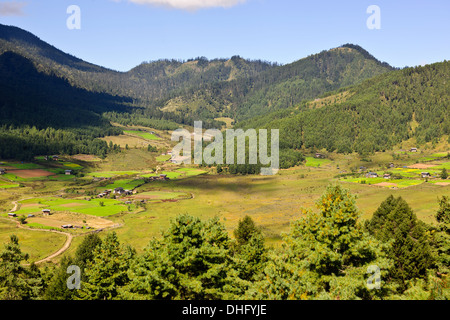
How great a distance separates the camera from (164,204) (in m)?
153

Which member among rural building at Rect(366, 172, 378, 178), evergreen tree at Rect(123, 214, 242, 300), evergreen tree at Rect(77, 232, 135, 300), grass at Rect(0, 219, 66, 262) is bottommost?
grass at Rect(0, 219, 66, 262)

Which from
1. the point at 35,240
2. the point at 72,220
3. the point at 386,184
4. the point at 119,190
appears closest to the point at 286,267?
the point at 35,240

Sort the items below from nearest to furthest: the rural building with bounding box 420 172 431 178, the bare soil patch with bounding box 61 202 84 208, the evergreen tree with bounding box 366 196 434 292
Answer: the evergreen tree with bounding box 366 196 434 292
the bare soil patch with bounding box 61 202 84 208
the rural building with bounding box 420 172 431 178

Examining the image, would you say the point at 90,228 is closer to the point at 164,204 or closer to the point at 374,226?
the point at 164,204

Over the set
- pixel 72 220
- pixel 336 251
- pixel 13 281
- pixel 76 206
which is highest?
pixel 336 251

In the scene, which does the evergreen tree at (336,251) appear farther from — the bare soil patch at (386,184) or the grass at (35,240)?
the bare soil patch at (386,184)

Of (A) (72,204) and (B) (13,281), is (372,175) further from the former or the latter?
(B) (13,281)

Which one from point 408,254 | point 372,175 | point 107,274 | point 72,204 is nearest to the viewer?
point 107,274

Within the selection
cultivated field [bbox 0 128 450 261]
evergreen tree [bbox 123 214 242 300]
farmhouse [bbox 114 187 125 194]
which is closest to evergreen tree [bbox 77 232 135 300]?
evergreen tree [bbox 123 214 242 300]

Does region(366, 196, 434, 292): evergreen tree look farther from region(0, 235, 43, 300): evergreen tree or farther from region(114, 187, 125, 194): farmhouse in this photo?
region(114, 187, 125, 194): farmhouse

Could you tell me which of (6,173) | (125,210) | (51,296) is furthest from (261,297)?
(6,173)

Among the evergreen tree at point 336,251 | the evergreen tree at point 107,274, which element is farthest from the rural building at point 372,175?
the evergreen tree at point 107,274
